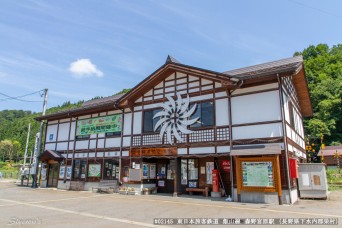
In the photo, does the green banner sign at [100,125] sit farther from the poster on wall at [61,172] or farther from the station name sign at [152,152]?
the poster on wall at [61,172]

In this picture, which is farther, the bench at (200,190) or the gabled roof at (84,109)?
the gabled roof at (84,109)

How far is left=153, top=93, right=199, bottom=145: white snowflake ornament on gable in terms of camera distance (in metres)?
14.6

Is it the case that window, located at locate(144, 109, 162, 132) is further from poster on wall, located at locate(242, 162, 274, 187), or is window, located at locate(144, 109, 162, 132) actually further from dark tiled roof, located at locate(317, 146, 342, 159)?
dark tiled roof, located at locate(317, 146, 342, 159)

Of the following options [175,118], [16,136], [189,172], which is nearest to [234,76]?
[175,118]

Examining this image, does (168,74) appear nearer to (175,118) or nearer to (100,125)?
(175,118)

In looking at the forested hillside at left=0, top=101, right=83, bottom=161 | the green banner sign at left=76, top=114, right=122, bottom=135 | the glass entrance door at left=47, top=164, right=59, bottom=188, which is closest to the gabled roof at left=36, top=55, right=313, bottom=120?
the green banner sign at left=76, top=114, right=122, bottom=135

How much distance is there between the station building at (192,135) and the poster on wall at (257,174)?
4 centimetres

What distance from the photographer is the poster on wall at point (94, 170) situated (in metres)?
17.9

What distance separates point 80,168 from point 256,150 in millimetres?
13449

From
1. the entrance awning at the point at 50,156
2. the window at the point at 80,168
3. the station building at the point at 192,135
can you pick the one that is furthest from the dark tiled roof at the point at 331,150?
the entrance awning at the point at 50,156

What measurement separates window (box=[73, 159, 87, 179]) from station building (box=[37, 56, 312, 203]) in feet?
0.25

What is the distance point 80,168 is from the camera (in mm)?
19078

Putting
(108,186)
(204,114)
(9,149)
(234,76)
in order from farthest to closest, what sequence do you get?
1. (9,149)
2. (108,186)
3. (204,114)
4. (234,76)

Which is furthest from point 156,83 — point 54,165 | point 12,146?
point 12,146
